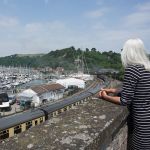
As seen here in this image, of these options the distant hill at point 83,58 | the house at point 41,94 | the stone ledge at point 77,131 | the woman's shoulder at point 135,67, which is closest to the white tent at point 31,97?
the house at point 41,94

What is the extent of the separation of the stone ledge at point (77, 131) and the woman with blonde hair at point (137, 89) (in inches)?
10.1

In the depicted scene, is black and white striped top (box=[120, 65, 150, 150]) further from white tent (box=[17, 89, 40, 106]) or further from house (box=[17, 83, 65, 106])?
white tent (box=[17, 89, 40, 106])

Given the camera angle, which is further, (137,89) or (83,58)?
(83,58)

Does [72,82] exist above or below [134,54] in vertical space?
below

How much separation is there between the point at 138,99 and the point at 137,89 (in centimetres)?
12

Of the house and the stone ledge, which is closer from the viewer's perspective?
the stone ledge

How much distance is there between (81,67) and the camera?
152m

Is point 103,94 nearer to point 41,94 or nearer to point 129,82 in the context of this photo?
point 129,82

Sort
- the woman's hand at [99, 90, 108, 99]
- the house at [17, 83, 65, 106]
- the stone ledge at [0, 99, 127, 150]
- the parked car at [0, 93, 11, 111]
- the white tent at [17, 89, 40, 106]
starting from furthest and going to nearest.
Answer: the house at [17, 83, 65, 106] → the white tent at [17, 89, 40, 106] → the parked car at [0, 93, 11, 111] → the woman's hand at [99, 90, 108, 99] → the stone ledge at [0, 99, 127, 150]

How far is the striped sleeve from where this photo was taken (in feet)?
11.5

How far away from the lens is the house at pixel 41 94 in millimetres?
60153

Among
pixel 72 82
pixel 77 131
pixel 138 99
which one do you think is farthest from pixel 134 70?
pixel 72 82

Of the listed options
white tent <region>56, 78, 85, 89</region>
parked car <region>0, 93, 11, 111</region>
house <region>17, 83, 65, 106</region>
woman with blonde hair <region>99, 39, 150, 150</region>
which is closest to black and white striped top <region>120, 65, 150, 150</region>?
woman with blonde hair <region>99, 39, 150, 150</region>

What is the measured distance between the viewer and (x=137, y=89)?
11.7 ft
